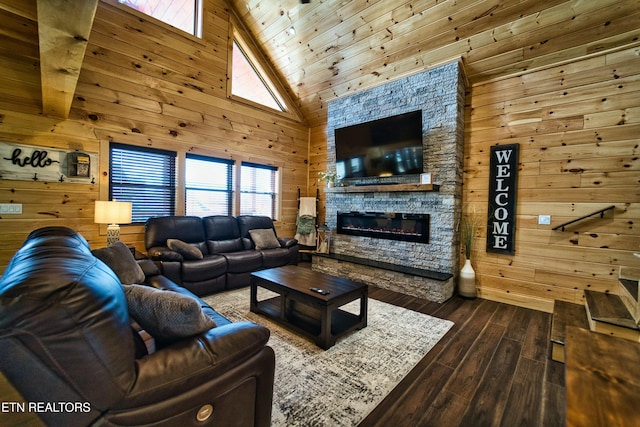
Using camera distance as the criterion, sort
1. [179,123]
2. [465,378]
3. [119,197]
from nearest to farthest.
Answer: [465,378] → [119,197] → [179,123]

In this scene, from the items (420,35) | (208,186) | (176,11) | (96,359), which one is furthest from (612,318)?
(176,11)

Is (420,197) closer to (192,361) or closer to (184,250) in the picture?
(184,250)

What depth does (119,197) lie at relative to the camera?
156 inches

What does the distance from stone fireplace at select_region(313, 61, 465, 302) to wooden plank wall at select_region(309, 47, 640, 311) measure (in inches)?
16.9

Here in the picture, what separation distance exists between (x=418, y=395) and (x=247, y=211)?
4.47 m

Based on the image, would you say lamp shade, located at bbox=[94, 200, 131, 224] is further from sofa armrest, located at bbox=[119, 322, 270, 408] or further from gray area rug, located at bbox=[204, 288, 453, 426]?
sofa armrest, located at bbox=[119, 322, 270, 408]

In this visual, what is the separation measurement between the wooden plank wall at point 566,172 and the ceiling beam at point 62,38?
434 cm

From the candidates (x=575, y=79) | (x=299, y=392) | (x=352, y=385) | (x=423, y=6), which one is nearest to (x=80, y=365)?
(x=299, y=392)

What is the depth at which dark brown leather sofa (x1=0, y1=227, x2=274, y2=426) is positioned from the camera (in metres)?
0.76

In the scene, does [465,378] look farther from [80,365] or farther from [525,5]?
[525,5]

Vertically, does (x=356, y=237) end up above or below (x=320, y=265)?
above

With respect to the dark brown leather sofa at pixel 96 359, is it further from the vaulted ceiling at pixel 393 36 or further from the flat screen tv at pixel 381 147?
the flat screen tv at pixel 381 147

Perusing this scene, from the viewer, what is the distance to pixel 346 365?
2.14m

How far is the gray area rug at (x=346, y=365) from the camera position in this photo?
5.49ft
